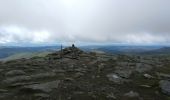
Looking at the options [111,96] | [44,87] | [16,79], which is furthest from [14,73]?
[111,96]

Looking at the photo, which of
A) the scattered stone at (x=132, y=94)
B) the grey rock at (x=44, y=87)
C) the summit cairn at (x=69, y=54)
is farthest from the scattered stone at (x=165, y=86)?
the summit cairn at (x=69, y=54)

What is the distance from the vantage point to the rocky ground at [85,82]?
51.5 feet

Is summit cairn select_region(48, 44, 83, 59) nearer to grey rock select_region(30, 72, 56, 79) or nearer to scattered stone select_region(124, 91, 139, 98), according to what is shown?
grey rock select_region(30, 72, 56, 79)

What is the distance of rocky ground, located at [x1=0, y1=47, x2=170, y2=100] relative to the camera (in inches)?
618

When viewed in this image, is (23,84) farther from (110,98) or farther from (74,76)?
(110,98)

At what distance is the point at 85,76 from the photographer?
20203 millimetres

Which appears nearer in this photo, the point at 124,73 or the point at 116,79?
the point at 116,79

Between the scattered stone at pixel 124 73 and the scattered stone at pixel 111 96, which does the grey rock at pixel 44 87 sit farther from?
the scattered stone at pixel 124 73

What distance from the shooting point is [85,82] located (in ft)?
60.4

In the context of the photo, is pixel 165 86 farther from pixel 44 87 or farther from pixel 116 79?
pixel 44 87

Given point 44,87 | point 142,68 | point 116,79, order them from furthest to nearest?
point 142,68 → point 116,79 → point 44,87

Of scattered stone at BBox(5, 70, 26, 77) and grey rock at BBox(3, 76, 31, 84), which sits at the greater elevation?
scattered stone at BBox(5, 70, 26, 77)

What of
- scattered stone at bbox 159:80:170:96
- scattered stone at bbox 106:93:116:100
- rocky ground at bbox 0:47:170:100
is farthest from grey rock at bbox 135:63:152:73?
scattered stone at bbox 106:93:116:100

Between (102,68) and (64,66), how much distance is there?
4.21 meters
